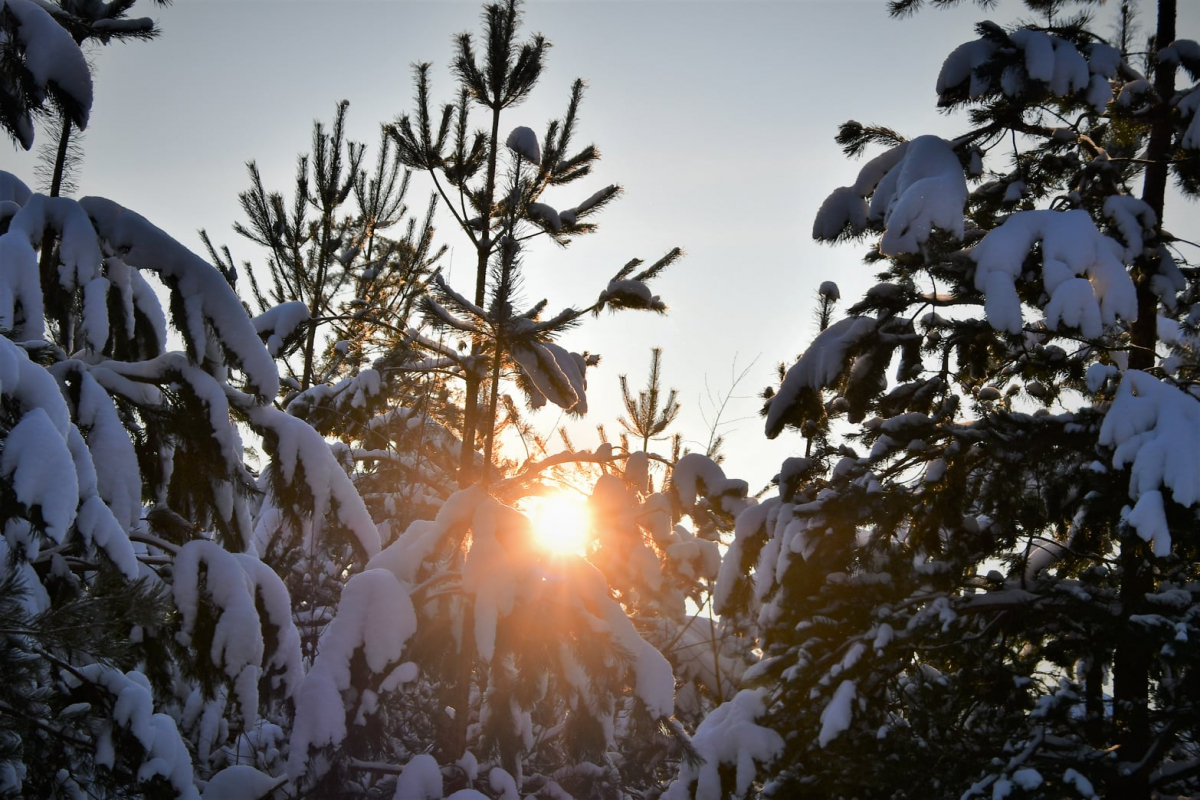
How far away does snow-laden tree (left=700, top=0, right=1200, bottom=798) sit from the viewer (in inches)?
170

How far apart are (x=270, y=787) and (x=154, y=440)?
2.08 meters

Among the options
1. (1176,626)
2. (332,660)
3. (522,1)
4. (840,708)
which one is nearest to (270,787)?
(332,660)

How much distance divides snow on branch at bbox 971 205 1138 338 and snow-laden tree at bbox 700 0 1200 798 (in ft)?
0.04

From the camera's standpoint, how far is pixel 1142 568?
16.5ft

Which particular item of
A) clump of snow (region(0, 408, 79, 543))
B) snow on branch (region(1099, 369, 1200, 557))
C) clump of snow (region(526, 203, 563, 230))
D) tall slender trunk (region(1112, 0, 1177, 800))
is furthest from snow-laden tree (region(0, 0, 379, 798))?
tall slender trunk (region(1112, 0, 1177, 800))

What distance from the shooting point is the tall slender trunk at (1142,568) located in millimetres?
4504

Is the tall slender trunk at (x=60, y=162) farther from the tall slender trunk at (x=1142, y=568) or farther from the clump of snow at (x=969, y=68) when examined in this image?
the tall slender trunk at (x=1142, y=568)

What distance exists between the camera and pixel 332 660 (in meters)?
3.66

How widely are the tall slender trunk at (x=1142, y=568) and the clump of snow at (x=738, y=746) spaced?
2123 millimetres

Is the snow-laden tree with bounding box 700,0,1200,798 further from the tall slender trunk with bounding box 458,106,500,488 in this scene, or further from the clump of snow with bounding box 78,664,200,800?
the clump of snow with bounding box 78,664,200,800

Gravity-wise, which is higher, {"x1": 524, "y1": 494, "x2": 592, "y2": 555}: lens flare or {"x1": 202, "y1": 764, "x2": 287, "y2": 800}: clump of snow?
{"x1": 524, "y1": 494, "x2": 592, "y2": 555}: lens flare

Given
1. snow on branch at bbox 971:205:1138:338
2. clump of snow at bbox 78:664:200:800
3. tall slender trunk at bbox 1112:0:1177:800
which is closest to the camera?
clump of snow at bbox 78:664:200:800

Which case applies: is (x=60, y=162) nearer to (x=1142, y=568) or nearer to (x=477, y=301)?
(x=477, y=301)

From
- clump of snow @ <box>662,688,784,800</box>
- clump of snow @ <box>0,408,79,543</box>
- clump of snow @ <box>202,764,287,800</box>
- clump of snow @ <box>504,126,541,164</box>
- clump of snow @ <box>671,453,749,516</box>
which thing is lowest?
clump of snow @ <box>202,764,287,800</box>
